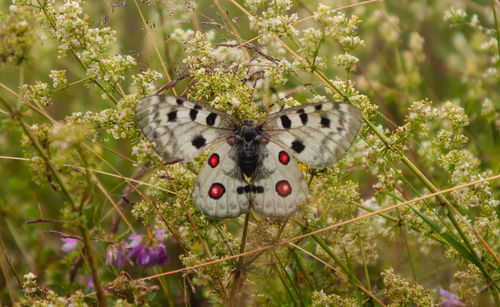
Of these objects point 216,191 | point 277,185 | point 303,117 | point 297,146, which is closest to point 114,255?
point 216,191

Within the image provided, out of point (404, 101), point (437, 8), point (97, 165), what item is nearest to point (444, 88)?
point (404, 101)

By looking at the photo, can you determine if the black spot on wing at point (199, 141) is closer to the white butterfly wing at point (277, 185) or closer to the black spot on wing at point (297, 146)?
the white butterfly wing at point (277, 185)

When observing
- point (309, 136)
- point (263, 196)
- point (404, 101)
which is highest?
point (404, 101)

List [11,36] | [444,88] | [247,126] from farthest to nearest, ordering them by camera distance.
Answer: [444,88]
[247,126]
[11,36]

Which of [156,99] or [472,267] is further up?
[156,99]

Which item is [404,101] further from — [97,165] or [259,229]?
[97,165]

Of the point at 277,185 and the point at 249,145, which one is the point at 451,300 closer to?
the point at 277,185
